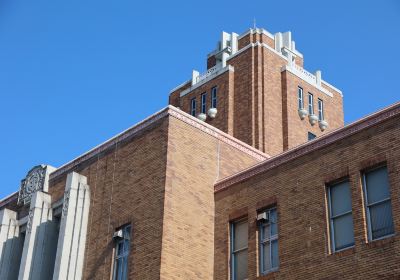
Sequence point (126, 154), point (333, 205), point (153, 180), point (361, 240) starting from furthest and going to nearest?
1. point (126, 154)
2. point (153, 180)
3. point (333, 205)
4. point (361, 240)

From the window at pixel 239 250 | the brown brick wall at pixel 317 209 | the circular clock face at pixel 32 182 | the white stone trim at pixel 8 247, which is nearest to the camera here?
the brown brick wall at pixel 317 209

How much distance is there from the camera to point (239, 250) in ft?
75.2

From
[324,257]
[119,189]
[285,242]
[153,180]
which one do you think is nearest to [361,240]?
[324,257]

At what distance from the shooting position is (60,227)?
2456 centimetres

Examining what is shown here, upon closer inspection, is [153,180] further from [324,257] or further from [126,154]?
[324,257]

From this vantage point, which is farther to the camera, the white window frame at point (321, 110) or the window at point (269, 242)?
the white window frame at point (321, 110)

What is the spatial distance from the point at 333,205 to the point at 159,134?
6431 millimetres

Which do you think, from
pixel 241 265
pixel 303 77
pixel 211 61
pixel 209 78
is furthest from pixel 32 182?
pixel 303 77

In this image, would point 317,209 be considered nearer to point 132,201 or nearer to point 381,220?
point 381,220

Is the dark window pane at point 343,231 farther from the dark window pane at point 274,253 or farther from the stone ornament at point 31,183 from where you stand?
the stone ornament at point 31,183

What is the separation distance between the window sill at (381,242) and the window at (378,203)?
0.25 m

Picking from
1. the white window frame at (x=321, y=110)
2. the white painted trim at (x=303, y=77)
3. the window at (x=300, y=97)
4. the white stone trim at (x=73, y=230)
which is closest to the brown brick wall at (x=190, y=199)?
the white stone trim at (x=73, y=230)

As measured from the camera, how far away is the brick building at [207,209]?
19719 millimetres

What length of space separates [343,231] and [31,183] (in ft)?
43.8
